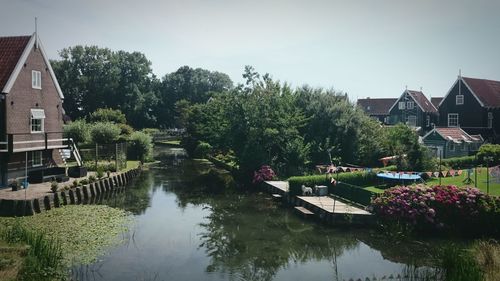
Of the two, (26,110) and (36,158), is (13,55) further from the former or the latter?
(36,158)

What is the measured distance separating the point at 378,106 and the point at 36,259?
7817 centimetres

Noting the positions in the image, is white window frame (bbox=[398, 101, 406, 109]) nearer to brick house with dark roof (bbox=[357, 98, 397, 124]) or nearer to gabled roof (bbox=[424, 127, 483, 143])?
brick house with dark roof (bbox=[357, 98, 397, 124])

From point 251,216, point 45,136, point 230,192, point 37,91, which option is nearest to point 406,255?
point 251,216

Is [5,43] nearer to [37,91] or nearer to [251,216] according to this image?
[37,91]

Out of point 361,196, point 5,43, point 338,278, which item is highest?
point 5,43

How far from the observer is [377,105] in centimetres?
8338

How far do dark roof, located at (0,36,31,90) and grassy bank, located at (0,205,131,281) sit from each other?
413 inches

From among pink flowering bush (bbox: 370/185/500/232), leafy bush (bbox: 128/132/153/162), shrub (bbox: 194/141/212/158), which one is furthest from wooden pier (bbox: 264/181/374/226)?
shrub (bbox: 194/141/212/158)

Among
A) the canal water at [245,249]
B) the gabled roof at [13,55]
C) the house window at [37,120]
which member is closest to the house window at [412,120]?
the canal water at [245,249]

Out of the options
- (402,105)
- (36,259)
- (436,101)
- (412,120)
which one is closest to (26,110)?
(36,259)

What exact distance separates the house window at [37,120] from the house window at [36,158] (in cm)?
161

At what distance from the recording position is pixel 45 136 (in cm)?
2889

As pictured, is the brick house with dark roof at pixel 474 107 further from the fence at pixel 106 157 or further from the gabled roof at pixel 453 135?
the fence at pixel 106 157

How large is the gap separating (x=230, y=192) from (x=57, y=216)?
12.8 meters
